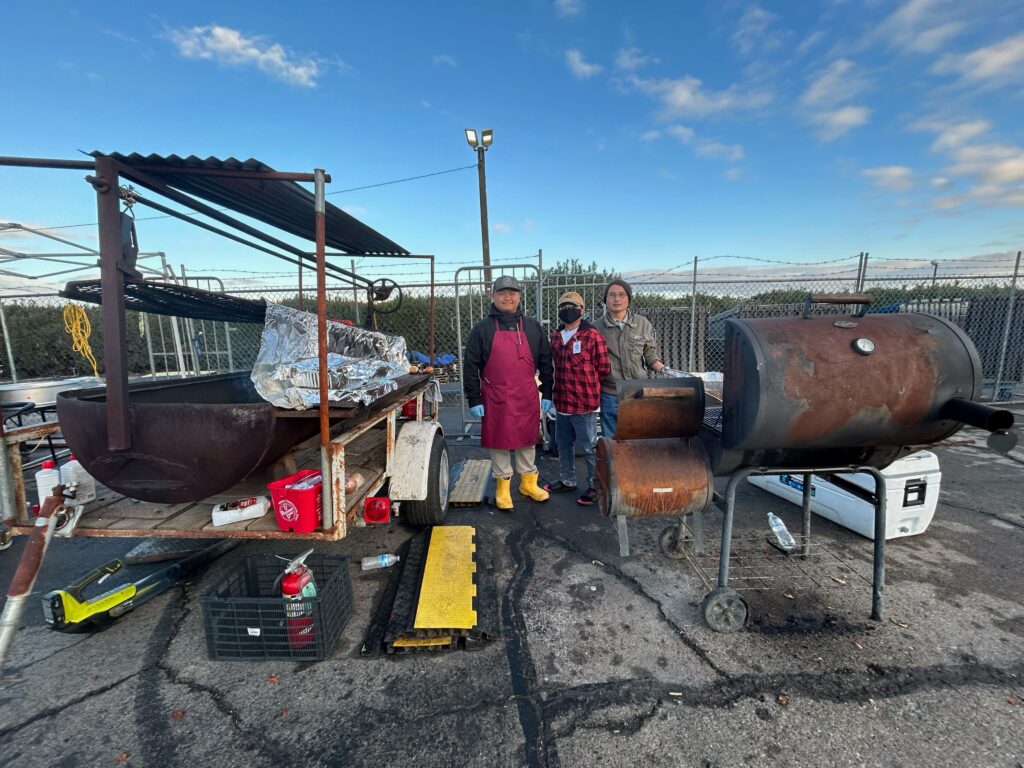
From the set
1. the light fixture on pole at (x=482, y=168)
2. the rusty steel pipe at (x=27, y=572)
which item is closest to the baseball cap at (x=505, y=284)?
the rusty steel pipe at (x=27, y=572)

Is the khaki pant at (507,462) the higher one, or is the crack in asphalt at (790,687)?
the khaki pant at (507,462)

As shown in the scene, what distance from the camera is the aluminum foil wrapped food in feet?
7.53

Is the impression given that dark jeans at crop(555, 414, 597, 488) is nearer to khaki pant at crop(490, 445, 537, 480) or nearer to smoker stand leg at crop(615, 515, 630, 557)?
khaki pant at crop(490, 445, 537, 480)

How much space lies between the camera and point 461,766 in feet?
5.31

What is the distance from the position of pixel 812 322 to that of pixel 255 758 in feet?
10.1

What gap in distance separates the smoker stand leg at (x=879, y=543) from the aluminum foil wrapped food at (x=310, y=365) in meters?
2.82

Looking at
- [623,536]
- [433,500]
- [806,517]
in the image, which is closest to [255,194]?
[433,500]

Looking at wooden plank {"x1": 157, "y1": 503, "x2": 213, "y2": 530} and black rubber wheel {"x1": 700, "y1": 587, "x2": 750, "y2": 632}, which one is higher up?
wooden plank {"x1": 157, "y1": 503, "x2": 213, "y2": 530}

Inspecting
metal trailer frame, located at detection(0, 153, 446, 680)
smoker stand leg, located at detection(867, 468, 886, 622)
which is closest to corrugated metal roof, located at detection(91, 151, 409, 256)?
metal trailer frame, located at detection(0, 153, 446, 680)

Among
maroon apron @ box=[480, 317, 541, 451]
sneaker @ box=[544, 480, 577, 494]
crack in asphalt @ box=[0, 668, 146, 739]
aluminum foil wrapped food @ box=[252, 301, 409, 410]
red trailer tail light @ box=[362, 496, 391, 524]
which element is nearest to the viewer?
crack in asphalt @ box=[0, 668, 146, 739]

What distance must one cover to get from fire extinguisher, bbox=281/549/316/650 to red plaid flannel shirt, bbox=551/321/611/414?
2472 millimetres

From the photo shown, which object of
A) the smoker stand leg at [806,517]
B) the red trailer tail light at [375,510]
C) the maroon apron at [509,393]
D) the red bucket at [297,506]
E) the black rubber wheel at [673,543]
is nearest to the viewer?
the red bucket at [297,506]

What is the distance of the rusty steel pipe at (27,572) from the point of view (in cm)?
188

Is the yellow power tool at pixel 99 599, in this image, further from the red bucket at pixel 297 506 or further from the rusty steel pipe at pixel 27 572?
the red bucket at pixel 297 506
